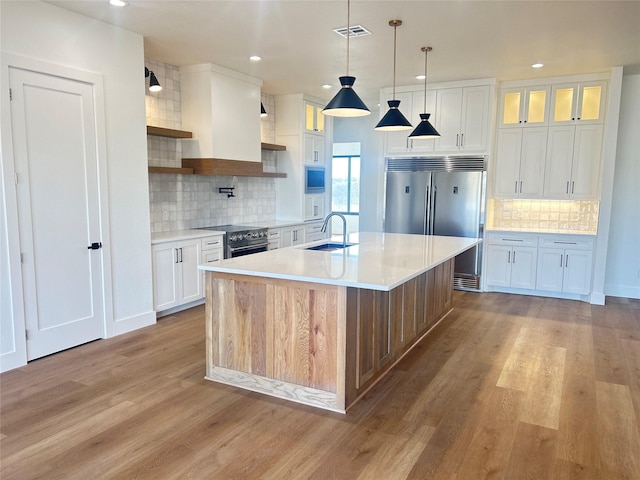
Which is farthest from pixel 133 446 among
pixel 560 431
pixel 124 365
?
pixel 560 431

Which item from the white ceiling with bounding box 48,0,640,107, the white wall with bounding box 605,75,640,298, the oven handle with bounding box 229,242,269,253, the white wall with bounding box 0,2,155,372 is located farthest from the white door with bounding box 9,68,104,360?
the white wall with bounding box 605,75,640,298

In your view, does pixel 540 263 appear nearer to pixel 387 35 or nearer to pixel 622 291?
pixel 622 291

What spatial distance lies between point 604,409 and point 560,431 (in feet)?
1.63

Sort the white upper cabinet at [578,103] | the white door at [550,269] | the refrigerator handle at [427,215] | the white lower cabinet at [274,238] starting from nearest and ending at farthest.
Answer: the white upper cabinet at [578,103]
the white door at [550,269]
the white lower cabinet at [274,238]
the refrigerator handle at [427,215]

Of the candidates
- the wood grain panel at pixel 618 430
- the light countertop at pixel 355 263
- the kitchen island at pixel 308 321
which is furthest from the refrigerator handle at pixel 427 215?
the wood grain panel at pixel 618 430

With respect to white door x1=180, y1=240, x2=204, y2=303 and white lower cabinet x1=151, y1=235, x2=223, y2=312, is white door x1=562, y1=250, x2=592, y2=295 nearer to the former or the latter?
white lower cabinet x1=151, y1=235, x2=223, y2=312

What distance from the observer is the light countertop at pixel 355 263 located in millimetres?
2621

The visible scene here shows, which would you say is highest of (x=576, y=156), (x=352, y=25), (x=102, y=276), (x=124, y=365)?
(x=352, y=25)

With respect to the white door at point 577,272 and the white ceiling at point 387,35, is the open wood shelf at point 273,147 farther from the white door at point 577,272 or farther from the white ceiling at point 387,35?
the white door at point 577,272

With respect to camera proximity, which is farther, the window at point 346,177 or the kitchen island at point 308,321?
the window at point 346,177

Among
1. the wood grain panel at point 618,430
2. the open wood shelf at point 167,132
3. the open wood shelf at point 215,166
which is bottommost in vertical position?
the wood grain panel at point 618,430

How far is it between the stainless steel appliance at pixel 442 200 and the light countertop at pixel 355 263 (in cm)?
191

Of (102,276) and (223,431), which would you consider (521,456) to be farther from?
(102,276)

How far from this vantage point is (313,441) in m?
2.49
